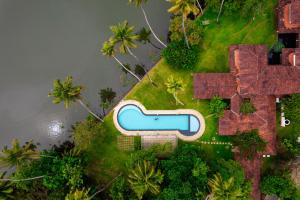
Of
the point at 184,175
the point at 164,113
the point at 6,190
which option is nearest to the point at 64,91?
the point at 6,190

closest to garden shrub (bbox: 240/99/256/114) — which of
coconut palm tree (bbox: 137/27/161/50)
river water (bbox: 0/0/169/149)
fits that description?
river water (bbox: 0/0/169/149)

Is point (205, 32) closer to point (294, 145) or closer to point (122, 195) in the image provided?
point (294, 145)

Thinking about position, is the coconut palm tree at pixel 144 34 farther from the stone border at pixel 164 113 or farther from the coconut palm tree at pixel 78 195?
the coconut palm tree at pixel 78 195

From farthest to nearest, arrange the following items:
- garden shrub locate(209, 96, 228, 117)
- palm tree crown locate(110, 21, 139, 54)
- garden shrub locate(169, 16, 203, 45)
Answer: garden shrub locate(169, 16, 203, 45) → garden shrub locate(209, 96, 228, 117) → palm tree crown locate(110, 21, 139, 54)

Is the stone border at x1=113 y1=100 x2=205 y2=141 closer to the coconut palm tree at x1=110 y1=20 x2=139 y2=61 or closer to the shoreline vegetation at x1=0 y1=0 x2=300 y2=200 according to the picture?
the shoreline vegetation at x1=0 y1=0 x2=300 y2=200

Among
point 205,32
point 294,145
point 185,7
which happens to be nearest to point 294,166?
point 294,145
